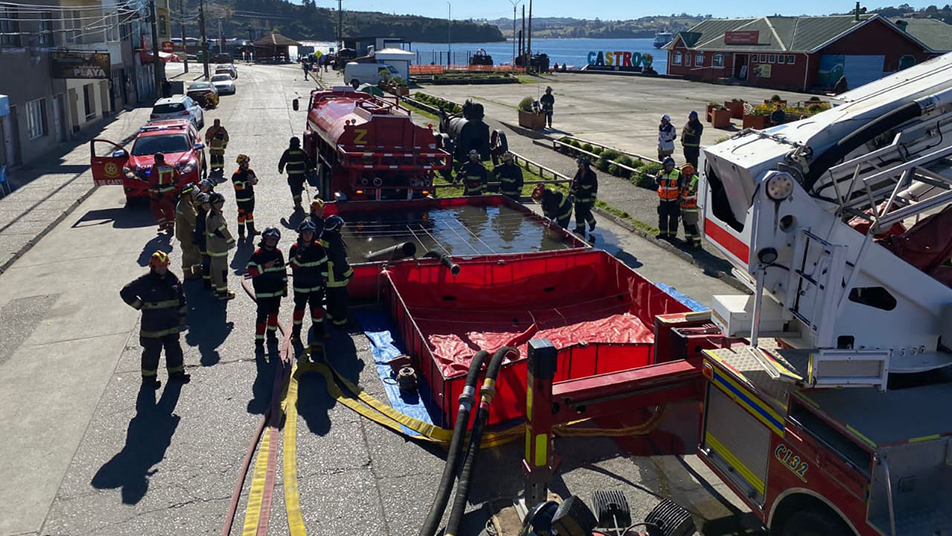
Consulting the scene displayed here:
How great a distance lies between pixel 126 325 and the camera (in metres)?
11.0

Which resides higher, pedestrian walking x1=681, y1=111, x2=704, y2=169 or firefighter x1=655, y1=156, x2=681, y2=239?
pedestrian walking x1=681, y1=111, x2=704, y2=169

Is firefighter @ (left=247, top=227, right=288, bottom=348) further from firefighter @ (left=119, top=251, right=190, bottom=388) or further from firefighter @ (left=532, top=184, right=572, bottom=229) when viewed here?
firefighter @ (left=532, top=184, right=572, bottom=229)

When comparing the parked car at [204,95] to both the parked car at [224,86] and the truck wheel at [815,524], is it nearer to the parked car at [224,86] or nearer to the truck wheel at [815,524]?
the parked car at [224,86]

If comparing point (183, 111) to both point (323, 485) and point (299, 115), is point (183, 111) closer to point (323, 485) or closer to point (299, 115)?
point (299, 115)

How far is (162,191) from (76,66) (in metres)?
15.8

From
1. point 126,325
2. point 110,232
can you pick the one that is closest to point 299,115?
point 110,232

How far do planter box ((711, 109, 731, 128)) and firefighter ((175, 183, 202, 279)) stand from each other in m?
26.0

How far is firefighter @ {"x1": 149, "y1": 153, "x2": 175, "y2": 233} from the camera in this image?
15.2 metres

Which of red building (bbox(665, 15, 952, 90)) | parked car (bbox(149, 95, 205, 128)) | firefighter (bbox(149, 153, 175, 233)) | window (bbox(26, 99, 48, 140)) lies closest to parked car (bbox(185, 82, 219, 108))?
parked car (bbox(149, 95, 205, 128))

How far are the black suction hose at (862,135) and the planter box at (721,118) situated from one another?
29209mm

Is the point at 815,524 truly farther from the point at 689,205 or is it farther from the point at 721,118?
the point at 721,118

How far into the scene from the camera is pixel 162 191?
15438 millimetres

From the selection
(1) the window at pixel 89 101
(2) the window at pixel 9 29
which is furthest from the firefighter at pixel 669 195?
(1) the window at pixel 89 101

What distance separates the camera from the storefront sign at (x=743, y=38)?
58.6 m
